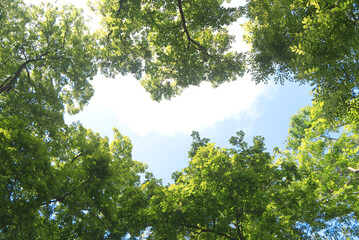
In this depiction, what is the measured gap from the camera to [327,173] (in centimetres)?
1404

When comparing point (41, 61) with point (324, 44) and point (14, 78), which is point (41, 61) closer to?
point (14, 78)

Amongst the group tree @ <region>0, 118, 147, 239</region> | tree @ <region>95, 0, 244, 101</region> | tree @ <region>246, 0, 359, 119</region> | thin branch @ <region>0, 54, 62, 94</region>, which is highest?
tree @ <region>95, 0, 244, 101</region>

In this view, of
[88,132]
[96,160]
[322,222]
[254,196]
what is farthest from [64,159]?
[322,222]

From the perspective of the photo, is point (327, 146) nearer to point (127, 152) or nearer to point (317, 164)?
point (317, 164)

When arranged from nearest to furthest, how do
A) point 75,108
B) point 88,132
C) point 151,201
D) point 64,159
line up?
point 151,201 < point 64,159 < point 88,132 < point 75,108

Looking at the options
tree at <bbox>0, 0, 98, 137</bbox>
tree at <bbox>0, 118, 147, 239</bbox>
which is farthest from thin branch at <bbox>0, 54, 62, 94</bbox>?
tree at <bbox>0, 118, 147, 239</bbox>

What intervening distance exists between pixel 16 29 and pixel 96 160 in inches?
439

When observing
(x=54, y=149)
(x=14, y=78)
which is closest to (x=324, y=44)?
(x=54, y=149)

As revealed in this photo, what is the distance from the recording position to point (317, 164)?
15883mm

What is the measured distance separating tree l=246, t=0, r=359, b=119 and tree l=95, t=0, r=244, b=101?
4.43m

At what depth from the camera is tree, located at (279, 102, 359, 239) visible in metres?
9.85

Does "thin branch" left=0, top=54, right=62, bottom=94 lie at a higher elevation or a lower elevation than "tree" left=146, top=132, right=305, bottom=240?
higher

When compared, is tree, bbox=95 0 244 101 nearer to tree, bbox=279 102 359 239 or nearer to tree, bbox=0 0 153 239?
tree, bbox=0 0 153 239

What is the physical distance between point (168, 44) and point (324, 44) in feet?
29.9
